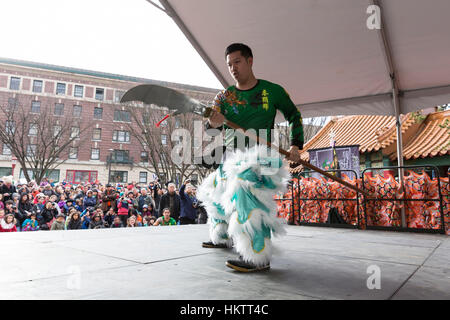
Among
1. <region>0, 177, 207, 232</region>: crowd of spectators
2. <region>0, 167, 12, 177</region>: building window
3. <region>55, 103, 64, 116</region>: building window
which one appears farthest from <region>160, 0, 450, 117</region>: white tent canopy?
<region>0, 167, 12, 177</region>: building window

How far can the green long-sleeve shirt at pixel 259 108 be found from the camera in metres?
2.63

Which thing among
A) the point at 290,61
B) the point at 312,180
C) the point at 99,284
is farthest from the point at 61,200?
the point at 99,284

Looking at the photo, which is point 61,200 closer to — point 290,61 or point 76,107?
point 290,61

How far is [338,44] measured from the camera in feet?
15.7

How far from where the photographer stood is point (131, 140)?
34031 millimetres

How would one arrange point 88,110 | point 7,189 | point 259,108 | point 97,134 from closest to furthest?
1. point 259,108
2. point 7,189
3. point 97,134
4. point 88,110

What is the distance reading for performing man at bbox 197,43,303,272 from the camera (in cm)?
232

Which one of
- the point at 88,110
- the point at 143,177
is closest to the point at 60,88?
the point at 88,110

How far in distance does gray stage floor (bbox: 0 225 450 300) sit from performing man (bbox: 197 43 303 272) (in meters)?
0.24

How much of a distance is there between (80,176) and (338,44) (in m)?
32.5

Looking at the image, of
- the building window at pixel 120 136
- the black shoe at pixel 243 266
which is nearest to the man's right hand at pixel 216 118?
the black shoe at pixel 243 266

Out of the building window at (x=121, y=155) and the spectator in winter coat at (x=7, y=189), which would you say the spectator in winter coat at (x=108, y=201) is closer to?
the spectator in winter coat at (x=7, y=189)

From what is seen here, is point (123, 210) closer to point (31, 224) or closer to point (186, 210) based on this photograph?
point (186, 210)

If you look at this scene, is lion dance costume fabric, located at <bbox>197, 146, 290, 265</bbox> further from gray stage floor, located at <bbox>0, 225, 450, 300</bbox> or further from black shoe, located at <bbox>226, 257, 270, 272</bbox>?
gray stage floor, located at <bbox>0, 225, 450, 300</bbox>
